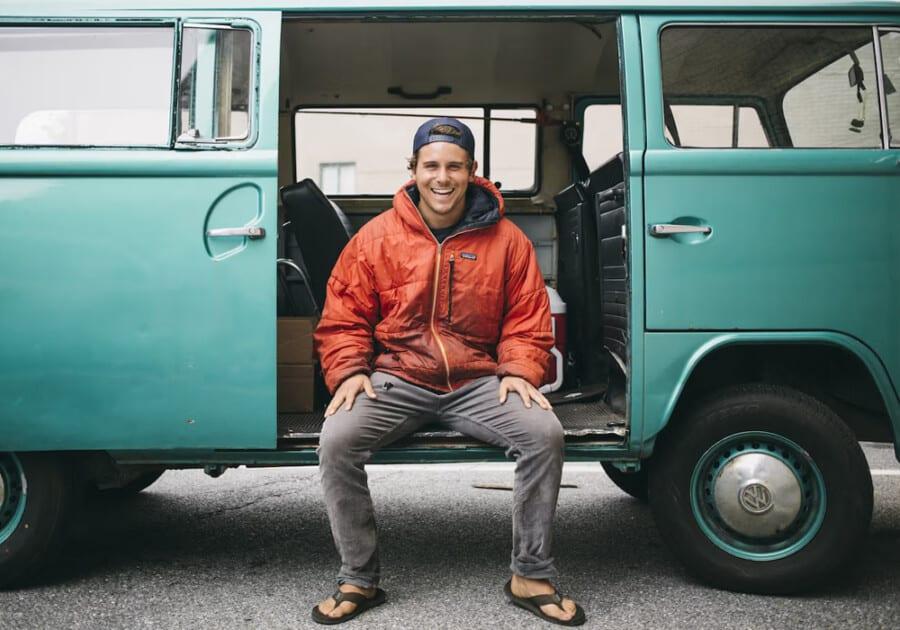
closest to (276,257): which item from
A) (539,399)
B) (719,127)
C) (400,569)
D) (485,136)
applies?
(539,399)

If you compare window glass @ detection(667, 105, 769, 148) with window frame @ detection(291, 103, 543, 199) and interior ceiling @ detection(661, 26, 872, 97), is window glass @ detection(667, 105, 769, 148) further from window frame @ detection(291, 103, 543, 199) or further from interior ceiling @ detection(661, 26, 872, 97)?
window frame @ detection(291, 103, 543, 199)

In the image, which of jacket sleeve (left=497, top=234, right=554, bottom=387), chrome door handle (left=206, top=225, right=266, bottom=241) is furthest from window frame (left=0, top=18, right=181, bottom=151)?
jacket sleeve (left=497, top=234, right=554, bottom=387)

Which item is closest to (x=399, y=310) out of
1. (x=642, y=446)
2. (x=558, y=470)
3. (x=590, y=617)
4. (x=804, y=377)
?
(x=558, y=470)

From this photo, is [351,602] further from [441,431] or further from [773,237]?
[773,237]

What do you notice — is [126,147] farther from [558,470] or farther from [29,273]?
[558,470]

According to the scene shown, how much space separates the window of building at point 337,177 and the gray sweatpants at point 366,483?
7.67 feet

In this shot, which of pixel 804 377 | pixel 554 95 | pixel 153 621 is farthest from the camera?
pixel 554 95

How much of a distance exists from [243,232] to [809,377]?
2.42 meters

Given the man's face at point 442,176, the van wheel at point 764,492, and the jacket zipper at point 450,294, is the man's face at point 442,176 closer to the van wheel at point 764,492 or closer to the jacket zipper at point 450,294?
the jacket zipper at point 450,294

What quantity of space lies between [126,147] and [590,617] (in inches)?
98.4

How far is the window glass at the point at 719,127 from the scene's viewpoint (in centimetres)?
340

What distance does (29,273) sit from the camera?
10.7ft

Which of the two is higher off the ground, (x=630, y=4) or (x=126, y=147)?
(x=630, y=4)

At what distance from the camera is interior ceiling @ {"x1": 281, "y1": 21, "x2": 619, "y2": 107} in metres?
4.75
